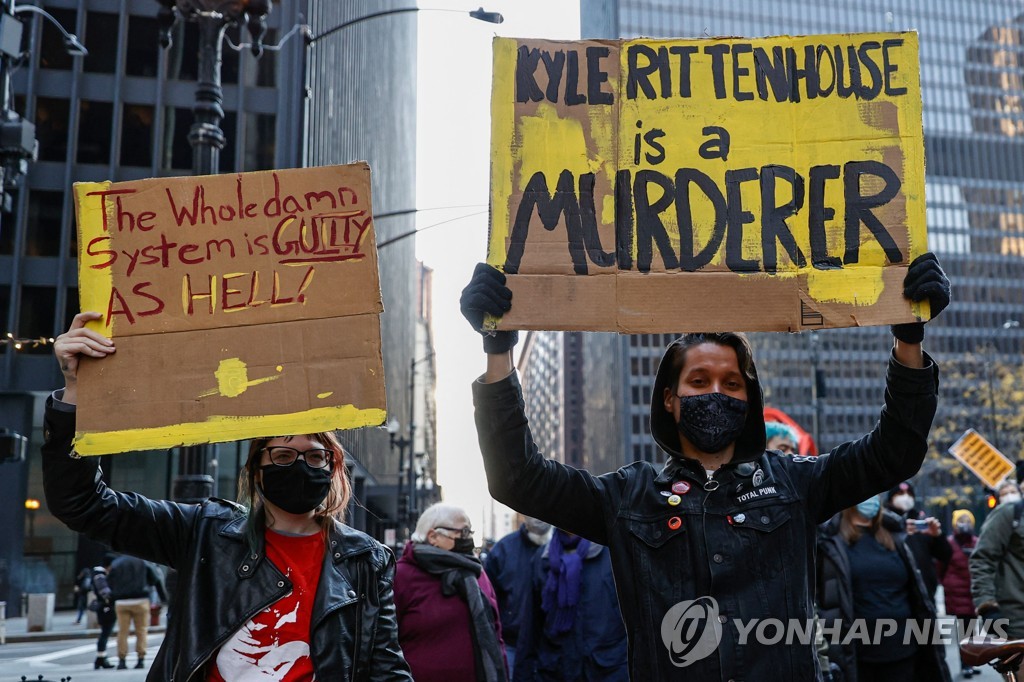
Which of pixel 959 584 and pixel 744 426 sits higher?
pixel 744 426

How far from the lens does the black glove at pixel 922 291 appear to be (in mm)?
2998

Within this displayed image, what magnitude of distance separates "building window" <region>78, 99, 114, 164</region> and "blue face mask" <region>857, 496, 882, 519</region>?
29.8m

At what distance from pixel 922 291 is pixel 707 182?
2.45 ft

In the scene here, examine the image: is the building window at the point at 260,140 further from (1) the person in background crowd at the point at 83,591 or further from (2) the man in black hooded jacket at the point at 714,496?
(2) the man in black hooded jacket at the point at 714,496

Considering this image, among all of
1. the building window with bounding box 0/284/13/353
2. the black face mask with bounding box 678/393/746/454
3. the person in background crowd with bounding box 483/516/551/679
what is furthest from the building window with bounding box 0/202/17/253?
the black face mask with bounding box 678/393/746/454

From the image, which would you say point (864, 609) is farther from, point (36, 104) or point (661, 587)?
point (36, 104)

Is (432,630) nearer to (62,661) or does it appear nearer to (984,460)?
(984,460)

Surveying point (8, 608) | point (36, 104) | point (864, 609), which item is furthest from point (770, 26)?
point (864, 609)

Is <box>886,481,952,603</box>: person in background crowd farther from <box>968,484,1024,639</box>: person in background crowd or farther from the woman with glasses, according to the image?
the woman with glasses

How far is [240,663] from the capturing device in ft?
10.5

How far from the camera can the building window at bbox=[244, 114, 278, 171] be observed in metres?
32.6

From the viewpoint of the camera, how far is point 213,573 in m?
3.34

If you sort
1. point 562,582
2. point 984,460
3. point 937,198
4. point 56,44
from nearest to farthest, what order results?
point 562,582 → point 984,460 → point 56,44 → point 937,198

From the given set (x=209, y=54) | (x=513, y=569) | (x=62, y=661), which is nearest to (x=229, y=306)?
(x=513, y=569)
